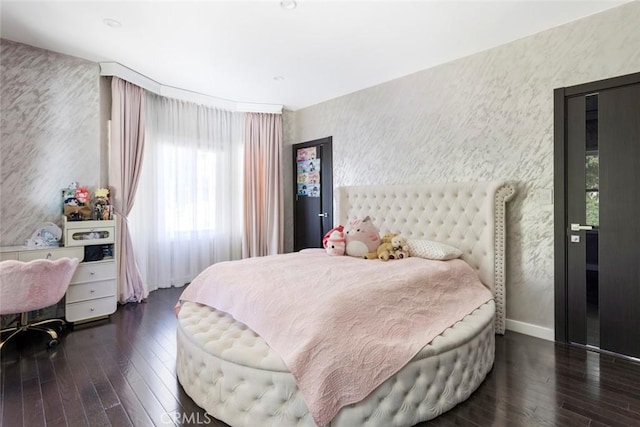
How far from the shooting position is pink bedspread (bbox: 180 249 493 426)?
1.54 metres

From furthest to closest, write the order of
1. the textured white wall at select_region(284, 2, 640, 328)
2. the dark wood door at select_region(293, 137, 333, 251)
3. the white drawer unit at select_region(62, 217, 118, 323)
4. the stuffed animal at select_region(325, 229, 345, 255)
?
the dark wood door at select_region(293, 137, 333, 251), the stuffed animal at select_region(325, 229, 345, 255), the white drawer unit at select_region(62, 217, 118, 323), the textured white wall at select_region(284, 2, 640, 328)

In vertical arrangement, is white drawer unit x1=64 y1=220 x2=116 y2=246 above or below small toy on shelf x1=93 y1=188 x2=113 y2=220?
below

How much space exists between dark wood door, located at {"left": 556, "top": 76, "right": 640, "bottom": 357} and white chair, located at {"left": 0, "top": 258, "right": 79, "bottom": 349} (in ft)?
14.4

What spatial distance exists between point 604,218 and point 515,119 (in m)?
1.12

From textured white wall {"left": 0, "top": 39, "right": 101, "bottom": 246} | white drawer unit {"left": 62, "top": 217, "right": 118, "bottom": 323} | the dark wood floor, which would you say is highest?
textured white wall {"left": 0, "top": 39, "right": 101, "bottom": 246}

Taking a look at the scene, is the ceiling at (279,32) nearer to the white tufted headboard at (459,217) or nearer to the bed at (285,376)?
the white tufted headboard at (459,217)

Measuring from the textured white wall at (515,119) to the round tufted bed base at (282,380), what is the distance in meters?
1.25

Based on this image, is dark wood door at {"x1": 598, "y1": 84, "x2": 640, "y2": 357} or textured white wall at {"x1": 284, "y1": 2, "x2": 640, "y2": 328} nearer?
dark wood door at {"x1": 598, "y1": 84, "x2": 640, "y2": 357}

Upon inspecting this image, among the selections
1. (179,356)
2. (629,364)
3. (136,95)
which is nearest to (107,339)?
(179,356)

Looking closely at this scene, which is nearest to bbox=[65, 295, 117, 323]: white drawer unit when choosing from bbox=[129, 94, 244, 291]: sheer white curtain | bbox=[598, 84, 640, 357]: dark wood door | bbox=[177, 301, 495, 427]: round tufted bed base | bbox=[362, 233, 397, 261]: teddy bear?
bbox=[129, 94, 244, 291]: sheer white curtain

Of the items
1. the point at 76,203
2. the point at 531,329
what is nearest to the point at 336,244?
the point at 531,329

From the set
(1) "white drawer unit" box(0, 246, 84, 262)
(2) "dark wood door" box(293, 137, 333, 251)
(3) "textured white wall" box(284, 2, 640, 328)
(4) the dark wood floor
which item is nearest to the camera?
(4) the dark wood floor

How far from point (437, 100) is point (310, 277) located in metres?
2.52

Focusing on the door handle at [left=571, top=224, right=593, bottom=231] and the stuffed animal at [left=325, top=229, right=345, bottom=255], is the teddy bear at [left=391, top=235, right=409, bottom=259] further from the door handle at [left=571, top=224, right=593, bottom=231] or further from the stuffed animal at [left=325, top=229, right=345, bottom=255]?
the door handle at [left=571, top=224, right=593, bottom=231]
